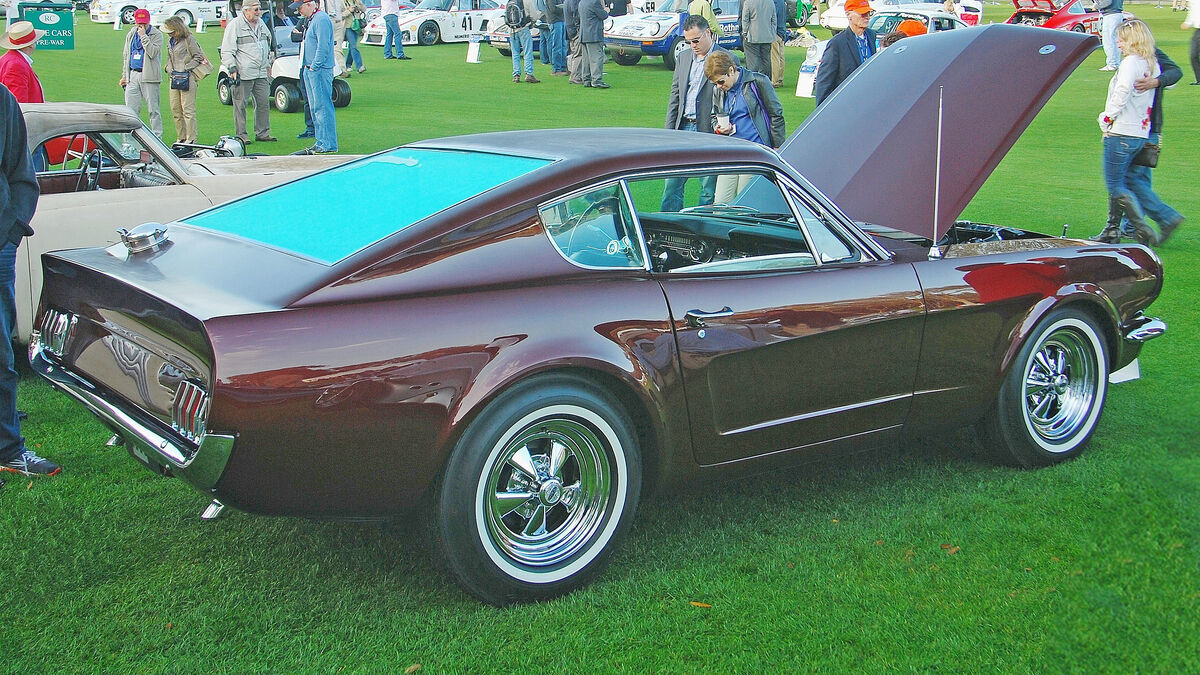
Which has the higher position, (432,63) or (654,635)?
(432,63)

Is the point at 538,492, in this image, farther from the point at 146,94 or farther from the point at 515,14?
the point at 515,14

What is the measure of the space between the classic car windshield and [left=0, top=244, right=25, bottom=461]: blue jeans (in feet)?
2.90

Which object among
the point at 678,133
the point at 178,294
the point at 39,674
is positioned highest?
the point at 678,133

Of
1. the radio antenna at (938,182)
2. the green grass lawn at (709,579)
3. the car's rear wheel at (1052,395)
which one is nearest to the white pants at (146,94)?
the green grass lawn at (709,579)

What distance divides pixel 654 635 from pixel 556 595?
0.38m

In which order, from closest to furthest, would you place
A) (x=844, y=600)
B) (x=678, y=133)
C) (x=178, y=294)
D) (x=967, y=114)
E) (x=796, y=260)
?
(x=178, y=294), (x=844, y=600), (x=796, y=260), (x=678, y=133), (x=967, y=114)

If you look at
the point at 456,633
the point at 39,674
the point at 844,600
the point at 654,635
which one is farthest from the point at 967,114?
the point at 39,674

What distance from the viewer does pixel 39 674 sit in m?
2.90

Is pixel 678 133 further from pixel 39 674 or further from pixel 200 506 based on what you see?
pixel 39 674

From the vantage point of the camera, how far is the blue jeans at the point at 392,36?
87.8 feet

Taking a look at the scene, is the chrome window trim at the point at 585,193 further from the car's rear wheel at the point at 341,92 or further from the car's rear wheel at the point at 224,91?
the car's rear wheel at the point at 224,91

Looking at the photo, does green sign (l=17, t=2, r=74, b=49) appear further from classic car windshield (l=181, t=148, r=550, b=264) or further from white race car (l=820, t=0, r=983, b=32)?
white race car (l=820, t=0, r=983, b=32)

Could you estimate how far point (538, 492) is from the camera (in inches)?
132

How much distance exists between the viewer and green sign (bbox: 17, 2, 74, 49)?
1407cm
